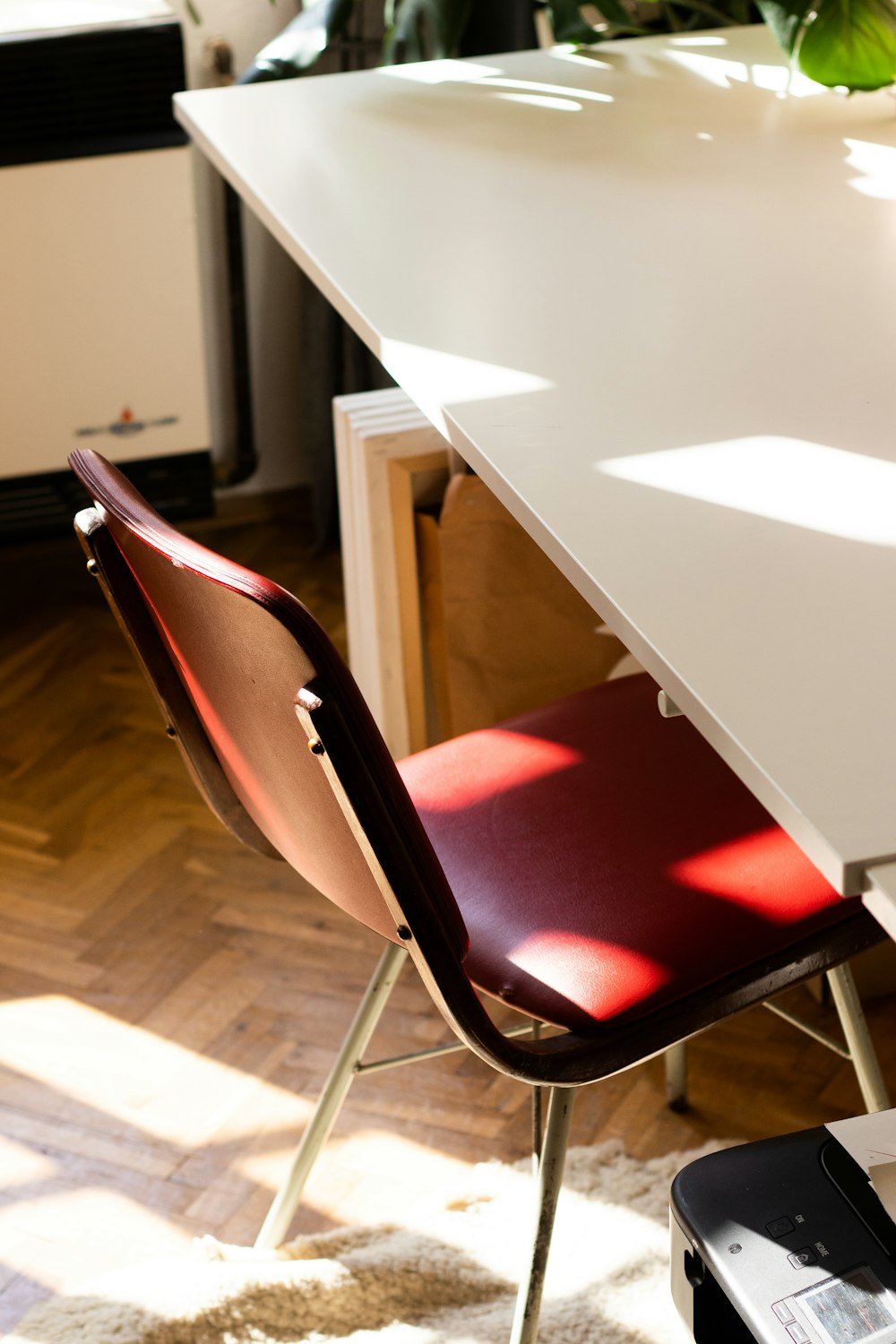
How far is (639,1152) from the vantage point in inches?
61.4

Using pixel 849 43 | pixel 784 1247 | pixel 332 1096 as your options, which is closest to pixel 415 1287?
pixel 332 1096

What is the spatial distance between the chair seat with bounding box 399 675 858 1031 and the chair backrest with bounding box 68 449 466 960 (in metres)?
0.13

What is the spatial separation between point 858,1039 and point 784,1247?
501mm

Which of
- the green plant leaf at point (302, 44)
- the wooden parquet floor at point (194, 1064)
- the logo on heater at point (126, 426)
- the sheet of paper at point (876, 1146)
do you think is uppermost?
the green plant leaf at point (302, 44)

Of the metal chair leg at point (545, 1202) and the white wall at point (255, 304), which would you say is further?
the white wall at point (255, 304)

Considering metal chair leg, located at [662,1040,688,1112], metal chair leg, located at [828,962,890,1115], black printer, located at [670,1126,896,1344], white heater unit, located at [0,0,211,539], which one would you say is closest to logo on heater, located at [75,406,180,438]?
white heater unit, located at [0,0,211,539]

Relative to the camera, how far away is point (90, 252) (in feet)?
7.47

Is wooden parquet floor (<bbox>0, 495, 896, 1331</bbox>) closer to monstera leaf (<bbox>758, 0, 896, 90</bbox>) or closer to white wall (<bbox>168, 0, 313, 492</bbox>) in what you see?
white wall (<bbox>168, 0, 313, 492</bbox>)

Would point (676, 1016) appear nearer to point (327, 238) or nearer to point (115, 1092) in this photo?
point (327, 238)

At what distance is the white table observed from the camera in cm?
76

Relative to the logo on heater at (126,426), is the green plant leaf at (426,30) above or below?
above

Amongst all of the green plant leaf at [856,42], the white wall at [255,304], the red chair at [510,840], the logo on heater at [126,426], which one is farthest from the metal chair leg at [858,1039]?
the white wall at [255,304]

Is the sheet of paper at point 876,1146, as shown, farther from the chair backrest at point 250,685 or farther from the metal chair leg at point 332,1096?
the metal chair leg at point 332,1096

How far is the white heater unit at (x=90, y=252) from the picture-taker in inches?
86.5
